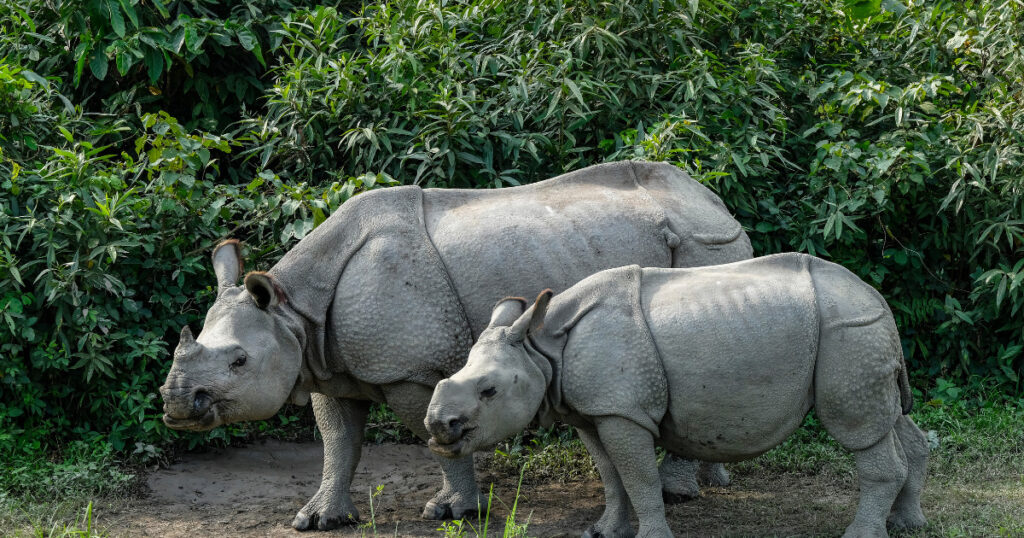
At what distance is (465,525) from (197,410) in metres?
1.65

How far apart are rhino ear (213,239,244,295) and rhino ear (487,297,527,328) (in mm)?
1455

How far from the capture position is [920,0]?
29.6 feet

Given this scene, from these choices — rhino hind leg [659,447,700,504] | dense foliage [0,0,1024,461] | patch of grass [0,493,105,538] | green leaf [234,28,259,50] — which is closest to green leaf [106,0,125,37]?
dense foliage [0,0,1024,461]

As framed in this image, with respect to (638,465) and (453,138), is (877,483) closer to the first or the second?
(638,465)

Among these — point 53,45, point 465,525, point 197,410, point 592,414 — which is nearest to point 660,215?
point 592,414

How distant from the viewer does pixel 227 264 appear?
628cm

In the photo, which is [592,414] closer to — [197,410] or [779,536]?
[779,536]

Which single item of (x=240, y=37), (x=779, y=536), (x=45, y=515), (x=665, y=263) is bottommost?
(x=779, y=536)

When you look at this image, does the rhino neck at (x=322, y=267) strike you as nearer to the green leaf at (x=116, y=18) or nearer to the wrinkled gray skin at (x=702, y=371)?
the wrinkled gray skin at (x=702, y=371)

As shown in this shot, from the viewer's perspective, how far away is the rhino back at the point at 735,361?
17.9 ft

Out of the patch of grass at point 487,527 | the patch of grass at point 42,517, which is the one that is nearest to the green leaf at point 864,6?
the patch of grass at point 487,527

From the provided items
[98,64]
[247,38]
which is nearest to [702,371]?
[247,38]

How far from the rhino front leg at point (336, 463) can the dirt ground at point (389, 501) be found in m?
0.09

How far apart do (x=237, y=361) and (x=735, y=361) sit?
7.85 feet
